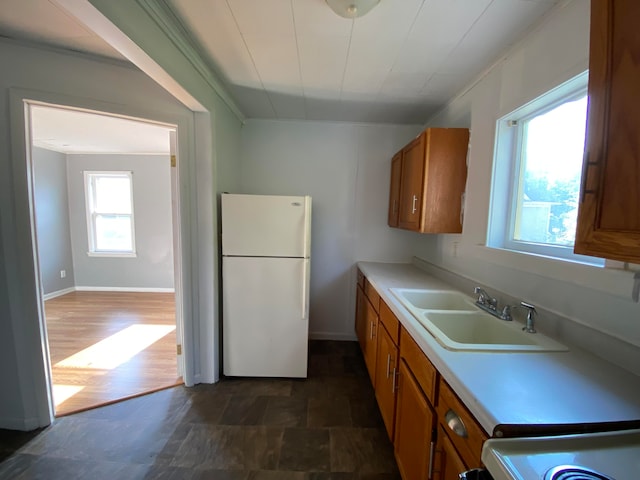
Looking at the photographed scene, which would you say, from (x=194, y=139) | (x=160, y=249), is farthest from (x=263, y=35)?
(x=160, y=249)

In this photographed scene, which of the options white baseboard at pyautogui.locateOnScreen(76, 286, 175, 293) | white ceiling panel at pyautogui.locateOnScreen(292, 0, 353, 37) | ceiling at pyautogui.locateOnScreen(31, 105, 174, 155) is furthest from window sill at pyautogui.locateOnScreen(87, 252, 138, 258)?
white ceiling panel at pyautogui.locateOnScreen(292, 0, 353, 37)

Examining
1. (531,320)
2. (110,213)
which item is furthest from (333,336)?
(110,213)

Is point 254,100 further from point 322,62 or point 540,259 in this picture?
point 540,259

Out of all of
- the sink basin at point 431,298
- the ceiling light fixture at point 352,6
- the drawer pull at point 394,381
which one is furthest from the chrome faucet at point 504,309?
the ceiling light fixture at point 352,6

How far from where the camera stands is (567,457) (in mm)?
567

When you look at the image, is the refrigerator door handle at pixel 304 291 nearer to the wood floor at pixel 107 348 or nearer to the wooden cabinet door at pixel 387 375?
the wooden cabinet door at pixel 387 375

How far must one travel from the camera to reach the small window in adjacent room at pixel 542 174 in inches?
47.2

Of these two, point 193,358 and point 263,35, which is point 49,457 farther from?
point 263,35

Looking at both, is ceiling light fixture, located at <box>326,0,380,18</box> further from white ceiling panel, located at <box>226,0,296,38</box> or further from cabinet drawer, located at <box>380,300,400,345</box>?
cabinet drawer, located at <box>380,300,400,345</box>

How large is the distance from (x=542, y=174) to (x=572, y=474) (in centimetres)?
138

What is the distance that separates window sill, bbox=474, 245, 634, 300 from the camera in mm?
903

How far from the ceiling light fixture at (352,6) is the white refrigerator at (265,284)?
118 centimetres

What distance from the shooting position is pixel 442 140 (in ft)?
6.14

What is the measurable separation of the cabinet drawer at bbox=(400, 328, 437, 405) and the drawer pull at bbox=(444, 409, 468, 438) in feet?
0.38
